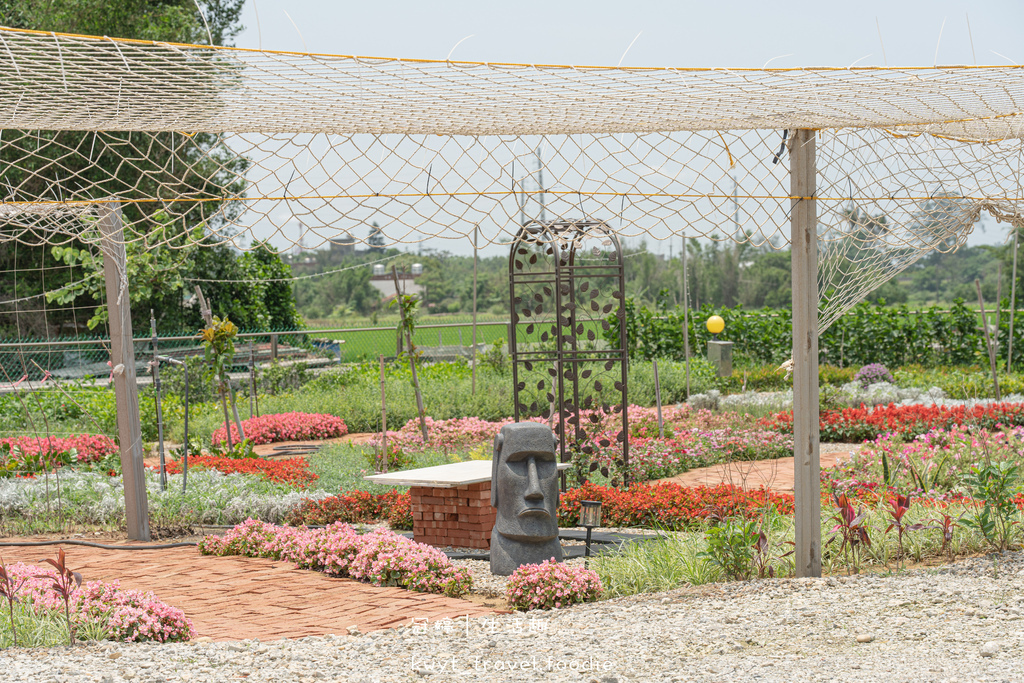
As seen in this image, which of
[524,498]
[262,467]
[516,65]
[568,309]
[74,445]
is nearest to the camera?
[516,65]

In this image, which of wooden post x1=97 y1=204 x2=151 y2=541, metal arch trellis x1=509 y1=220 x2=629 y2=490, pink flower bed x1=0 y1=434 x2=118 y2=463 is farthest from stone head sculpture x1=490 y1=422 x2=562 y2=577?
pink flower bed x1=0 y1=434 x2=118 y2=463

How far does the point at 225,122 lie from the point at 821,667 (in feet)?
9.58

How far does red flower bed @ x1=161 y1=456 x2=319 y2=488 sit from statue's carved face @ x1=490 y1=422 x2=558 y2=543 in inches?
102

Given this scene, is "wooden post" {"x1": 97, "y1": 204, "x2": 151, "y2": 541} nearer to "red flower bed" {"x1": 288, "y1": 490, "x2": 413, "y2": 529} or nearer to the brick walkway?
the brick walkway

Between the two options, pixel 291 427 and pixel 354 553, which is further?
pixel 291 427

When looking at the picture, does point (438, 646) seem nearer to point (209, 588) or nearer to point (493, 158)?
point (209, 588)

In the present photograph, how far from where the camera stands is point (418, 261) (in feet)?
124

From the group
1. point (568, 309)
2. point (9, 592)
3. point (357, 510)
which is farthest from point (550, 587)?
point (568, 309)

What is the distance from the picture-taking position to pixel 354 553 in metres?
4.52

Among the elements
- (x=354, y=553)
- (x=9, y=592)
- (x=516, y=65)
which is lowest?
(x=354, y=553)

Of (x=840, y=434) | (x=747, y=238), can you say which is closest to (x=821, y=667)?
(x=747, y=238)

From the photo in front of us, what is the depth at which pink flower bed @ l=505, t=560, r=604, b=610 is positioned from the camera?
3.77m

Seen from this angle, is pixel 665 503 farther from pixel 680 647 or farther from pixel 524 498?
pixel 680 647

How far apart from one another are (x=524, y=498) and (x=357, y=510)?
1996 millimetres
